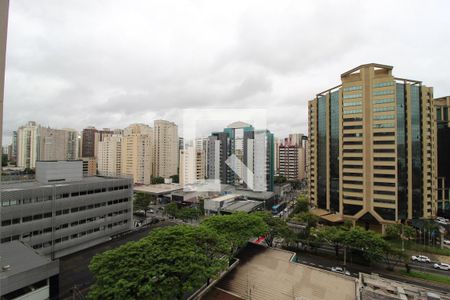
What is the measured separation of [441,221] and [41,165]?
3676 centimetres

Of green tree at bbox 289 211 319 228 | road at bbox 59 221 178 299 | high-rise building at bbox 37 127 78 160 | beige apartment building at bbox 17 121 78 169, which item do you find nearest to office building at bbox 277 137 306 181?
green tree at bbox 289 211 319 228

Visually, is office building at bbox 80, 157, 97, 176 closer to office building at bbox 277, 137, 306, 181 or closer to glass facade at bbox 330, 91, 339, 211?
office building at bbox 277, 137, 306, 181

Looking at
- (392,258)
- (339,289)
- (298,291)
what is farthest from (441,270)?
(298,291)

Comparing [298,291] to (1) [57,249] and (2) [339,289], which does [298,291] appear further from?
(1) [57,249]

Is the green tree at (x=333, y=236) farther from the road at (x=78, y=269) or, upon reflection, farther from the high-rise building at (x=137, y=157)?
the high-rise building at (x=137, y=157)

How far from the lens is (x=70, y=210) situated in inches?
627

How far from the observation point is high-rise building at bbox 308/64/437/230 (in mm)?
20641

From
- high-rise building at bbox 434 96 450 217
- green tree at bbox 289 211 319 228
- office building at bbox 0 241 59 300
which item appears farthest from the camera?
high-rise building at bbox 434 96 450 217

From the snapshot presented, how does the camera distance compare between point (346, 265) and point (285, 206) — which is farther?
point (285, 206)

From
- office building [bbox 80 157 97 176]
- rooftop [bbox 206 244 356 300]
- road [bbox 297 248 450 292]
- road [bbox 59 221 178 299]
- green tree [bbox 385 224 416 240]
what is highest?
office building [bbox 80 157 97 176]

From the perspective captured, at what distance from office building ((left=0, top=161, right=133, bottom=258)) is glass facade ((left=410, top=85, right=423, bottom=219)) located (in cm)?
2573

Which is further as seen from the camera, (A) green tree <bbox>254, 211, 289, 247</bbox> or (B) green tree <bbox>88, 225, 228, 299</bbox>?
(A) green tree <bbox>254, 211, 289, 247</bbox>

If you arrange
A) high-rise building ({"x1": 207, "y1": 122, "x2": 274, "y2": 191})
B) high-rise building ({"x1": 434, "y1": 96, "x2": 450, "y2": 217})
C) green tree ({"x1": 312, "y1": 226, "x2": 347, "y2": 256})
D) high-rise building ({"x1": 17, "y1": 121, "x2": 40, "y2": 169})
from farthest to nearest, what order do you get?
high-rise building ({"x1": 17, "y1": 121, "x2": 40, "y2": 169}), high-rise building ({"x1": 207, "y1": 122, "x2": 274, "y2": 191}), high-rise building ({"x1": 434, "y1": 96, "x2": 450, "y2": 217}), green tree ({"x1": 312, "y1": 226, "x2": 347, "y2": 256})

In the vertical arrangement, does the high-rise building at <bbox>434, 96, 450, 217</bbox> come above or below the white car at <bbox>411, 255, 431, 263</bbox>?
above
